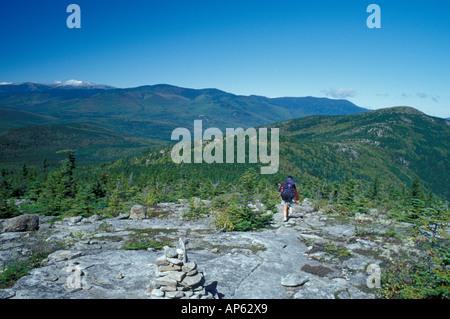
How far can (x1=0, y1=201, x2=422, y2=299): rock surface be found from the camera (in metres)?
8.53

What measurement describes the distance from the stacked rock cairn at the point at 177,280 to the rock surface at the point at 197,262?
3 cm

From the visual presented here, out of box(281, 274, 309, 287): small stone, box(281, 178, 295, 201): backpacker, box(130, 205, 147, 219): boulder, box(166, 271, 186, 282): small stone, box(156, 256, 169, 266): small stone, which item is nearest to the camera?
box(166, 271, 186, 282): small stone

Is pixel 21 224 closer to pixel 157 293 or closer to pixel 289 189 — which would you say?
pixel 157 293

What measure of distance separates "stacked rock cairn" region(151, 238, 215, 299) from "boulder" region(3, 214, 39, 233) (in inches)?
544

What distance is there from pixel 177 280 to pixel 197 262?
375 centimetres

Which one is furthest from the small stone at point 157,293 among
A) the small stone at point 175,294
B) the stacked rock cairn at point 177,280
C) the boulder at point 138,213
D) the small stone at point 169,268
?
the boulder at point 138,213

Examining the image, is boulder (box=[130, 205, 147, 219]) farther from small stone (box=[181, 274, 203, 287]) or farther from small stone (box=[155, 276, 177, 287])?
small stone (box=[181, 274, 203, 287])

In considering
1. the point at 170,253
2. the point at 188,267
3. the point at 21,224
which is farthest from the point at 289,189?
the point at 21,224

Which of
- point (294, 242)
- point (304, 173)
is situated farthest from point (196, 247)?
point (304, 173)

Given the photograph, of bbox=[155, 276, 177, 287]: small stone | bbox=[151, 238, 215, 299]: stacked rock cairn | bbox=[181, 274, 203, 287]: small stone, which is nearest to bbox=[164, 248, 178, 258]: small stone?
bbox=[151, 238, 215, 299]: stacked rock cairn

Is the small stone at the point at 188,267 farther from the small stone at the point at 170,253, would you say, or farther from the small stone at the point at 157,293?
the small stone at the point at 157,293

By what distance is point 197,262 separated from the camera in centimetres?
1158

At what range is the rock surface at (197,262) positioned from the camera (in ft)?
28.0

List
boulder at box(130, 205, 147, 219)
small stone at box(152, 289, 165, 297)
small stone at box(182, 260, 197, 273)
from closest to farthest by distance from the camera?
small stone at box(152, 289, 165, 297) → small stone at box(182, 260, 197, 273) → boulder at box(130, 205, 147, 219)
